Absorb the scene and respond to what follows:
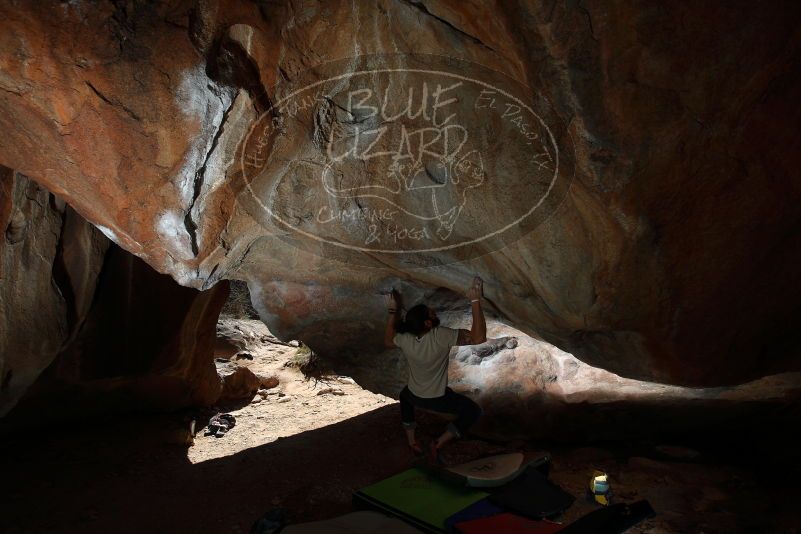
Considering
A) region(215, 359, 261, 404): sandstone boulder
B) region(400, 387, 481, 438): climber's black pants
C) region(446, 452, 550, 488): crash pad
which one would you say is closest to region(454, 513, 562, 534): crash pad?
region(446, 452, 550, 488): crash pad

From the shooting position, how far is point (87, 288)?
491 centimetres

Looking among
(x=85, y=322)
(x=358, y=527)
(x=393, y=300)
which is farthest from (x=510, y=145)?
(x=85, y=322)

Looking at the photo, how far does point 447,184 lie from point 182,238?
1.63 m

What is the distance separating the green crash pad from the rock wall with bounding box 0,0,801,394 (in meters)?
1.40

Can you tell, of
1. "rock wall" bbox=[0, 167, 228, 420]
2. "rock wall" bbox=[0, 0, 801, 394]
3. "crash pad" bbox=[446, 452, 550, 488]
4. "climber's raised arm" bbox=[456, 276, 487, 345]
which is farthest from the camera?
"rock wall" bbox=[0, 167, 228, 420]

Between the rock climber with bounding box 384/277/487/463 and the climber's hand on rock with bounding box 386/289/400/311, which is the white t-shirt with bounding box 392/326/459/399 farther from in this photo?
the climber's hand on rock with bounding box 386/289/400/311

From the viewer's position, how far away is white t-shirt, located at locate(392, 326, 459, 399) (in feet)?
11.9

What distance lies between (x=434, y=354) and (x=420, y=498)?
4.95ft

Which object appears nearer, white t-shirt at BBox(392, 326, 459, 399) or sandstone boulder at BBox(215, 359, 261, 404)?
white t-shirt at BBox(392, 326, 459, 399)

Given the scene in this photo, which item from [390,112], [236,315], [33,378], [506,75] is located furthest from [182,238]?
[236,315]

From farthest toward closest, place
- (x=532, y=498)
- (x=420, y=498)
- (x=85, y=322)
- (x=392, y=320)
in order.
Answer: (x=85, y=322), (x=392, y=320), (x=420, y=498), (x=532, y=498)

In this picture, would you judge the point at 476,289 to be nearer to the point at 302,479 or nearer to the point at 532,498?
the point at 532,498

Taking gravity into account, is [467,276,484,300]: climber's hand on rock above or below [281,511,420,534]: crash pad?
above

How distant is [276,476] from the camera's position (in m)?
4.46
